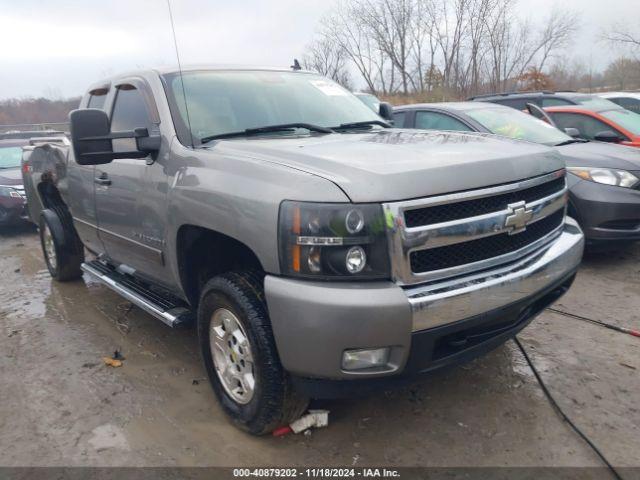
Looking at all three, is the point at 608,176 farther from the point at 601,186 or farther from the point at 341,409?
the point at 341,409

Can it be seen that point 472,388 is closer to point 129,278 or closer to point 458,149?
point 458,149

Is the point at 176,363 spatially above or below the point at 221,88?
below

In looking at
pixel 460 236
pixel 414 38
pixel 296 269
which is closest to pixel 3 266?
pixel 296 269

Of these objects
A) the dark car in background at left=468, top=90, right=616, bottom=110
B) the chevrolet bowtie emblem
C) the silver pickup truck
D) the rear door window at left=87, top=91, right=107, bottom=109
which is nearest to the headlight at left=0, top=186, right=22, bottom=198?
the rear door window at left=87, top=91, right=107, bottom=109

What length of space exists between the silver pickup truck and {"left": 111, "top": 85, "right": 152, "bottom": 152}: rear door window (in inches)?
0.9

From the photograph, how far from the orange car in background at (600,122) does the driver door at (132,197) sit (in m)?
5.65

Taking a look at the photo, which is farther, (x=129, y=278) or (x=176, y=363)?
(x=129, y=278)

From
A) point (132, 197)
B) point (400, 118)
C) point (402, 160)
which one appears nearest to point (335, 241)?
point (402, 160)

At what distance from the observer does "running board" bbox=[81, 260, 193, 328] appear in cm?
307

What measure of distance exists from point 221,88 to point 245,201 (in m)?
1.38

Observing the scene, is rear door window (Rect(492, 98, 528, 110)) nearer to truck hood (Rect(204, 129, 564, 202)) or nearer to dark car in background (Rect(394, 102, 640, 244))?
dark car in background (Rect(394, 102, 640, 244))

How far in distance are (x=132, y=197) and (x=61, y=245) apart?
233 centimetres

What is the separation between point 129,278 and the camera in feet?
13.2

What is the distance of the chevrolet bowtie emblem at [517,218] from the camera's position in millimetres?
2382
